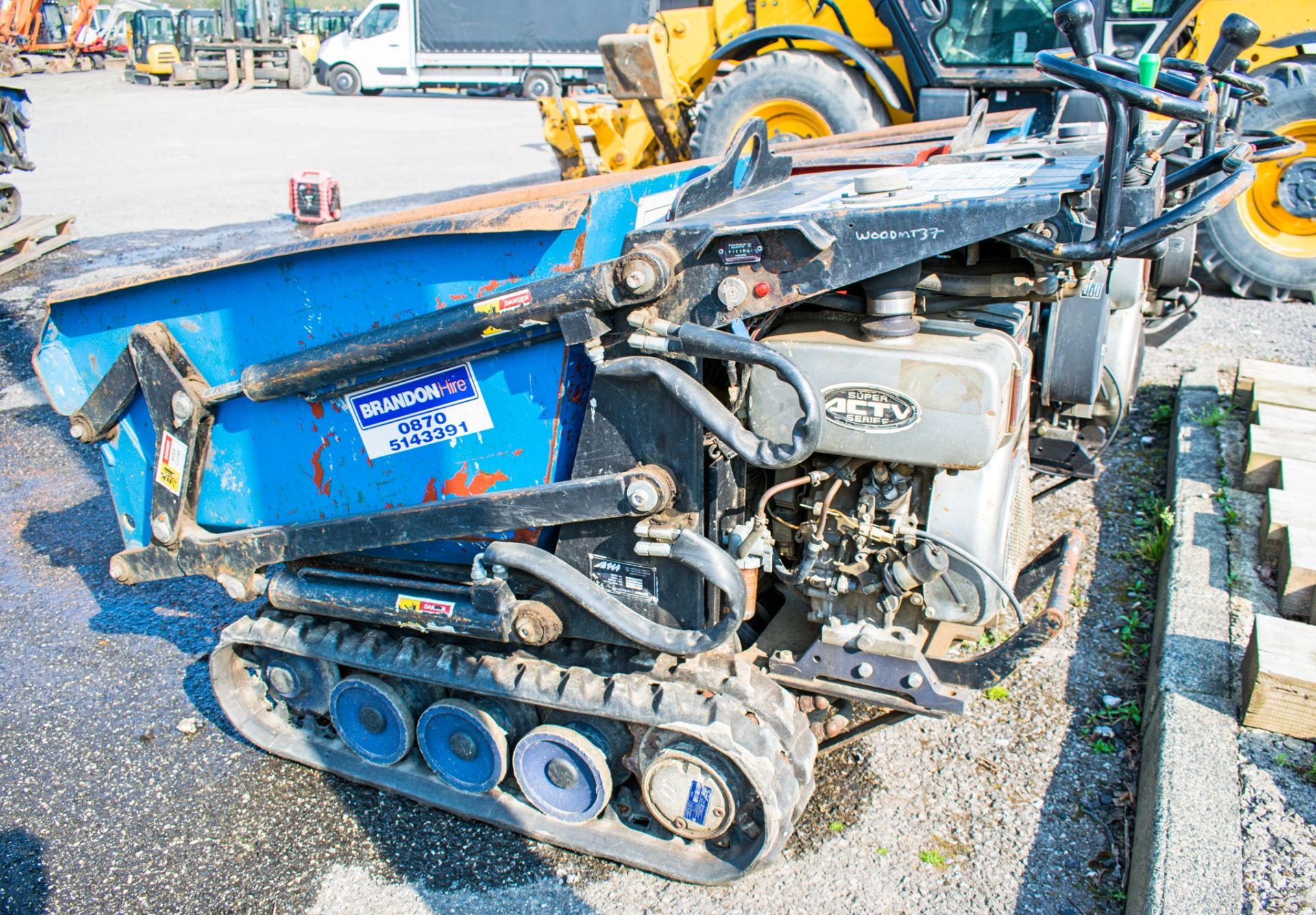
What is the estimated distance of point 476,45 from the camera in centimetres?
2358

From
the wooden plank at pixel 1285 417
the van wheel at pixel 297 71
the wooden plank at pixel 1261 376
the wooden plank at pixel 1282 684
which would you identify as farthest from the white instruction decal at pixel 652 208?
the van wheel at pixel 297 71

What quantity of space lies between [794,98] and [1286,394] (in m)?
4.54

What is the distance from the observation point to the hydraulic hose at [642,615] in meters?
2.61

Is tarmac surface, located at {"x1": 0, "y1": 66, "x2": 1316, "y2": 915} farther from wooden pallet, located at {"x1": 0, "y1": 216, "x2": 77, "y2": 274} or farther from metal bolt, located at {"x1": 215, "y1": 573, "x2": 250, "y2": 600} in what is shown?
wooden pallet, located at {"x1": 0, "y1": 216, "x2": 77, "y2": 274}

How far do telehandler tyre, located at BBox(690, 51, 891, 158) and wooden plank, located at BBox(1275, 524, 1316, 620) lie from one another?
524cm

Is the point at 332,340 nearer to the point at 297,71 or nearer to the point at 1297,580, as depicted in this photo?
the point at 1297,580

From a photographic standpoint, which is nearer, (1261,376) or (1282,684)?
(1282,684)

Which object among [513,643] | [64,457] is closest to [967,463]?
[513,643]

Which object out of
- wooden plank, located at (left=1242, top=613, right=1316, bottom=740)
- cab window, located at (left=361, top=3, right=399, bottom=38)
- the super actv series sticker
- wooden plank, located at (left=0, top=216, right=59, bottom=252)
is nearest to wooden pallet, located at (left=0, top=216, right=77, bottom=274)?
wooden plank, located at (left=0, top=216, right=59, bottom=252)

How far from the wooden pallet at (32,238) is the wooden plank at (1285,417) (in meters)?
9.87

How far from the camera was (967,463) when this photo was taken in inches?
95.7

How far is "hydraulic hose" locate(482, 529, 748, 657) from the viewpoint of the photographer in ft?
8.57

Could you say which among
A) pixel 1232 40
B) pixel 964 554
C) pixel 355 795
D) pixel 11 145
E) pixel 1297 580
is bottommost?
pixel 355 795

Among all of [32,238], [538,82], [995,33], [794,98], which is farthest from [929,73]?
[538,82]
